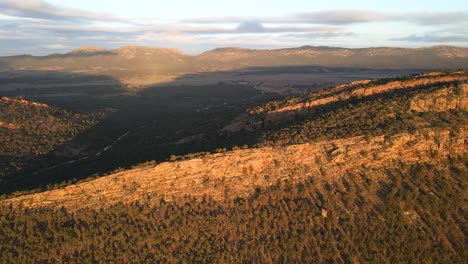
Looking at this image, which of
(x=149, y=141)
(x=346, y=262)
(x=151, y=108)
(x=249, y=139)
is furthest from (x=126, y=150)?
(x=151, y=108)

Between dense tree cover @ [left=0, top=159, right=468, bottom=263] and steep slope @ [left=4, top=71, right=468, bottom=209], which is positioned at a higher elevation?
steep slope @ [left=4, top=71, right=468, bottom=209]

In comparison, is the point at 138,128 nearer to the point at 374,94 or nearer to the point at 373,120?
the point at 374,94

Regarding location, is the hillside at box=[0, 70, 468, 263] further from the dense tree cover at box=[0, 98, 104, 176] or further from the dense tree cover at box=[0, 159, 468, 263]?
the dense tree cover at box=[0, 98, 104, 176]

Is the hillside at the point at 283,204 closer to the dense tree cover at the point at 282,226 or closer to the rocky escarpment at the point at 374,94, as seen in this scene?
the dense tree cover at the point at 282,226

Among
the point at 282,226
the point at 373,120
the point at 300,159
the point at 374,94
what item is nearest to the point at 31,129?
the point at 300,159

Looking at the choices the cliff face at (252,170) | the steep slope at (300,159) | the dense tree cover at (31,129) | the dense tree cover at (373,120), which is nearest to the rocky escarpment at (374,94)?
the steep slope at (300,159)

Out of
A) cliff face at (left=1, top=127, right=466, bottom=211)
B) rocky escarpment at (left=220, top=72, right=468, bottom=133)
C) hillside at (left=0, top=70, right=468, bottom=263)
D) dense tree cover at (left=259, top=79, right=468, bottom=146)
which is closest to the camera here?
hillside at (left=0, top=70, right=468, bottom=263)

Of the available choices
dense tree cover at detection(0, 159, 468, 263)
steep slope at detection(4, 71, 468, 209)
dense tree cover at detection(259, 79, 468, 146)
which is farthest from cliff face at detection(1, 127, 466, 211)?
dense tree cover at detection(259, 79, 468, 146)
